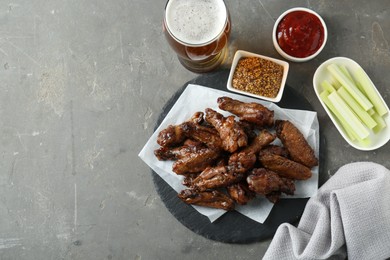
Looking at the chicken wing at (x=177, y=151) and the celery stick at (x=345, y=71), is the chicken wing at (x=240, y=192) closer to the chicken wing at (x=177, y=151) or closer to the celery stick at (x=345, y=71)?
the chicken wing at (x=177, y=151)

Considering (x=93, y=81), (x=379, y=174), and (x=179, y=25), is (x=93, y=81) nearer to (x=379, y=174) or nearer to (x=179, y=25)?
(x=179, y=25)

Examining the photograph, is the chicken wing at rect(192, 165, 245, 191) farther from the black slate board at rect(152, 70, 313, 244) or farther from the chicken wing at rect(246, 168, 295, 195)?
the black slate board at rect(152, 70, 313, 244)

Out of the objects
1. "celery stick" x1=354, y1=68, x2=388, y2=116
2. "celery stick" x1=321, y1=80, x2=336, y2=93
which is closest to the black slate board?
"celery stick" x1=321, y1=80, x2=336, y2=93

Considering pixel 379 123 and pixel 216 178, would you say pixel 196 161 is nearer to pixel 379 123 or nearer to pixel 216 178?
pixel 216 178

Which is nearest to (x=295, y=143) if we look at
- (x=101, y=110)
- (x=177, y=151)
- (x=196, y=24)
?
(x=177, y=151)

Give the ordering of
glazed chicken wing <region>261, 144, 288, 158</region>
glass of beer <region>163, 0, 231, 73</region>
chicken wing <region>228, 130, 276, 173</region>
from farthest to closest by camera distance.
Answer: glazed chicken wing <region>261, 144, 288, 158</region> < chicken wing <region>228, 130, 276, 173</region> < glass of beer <region>163, 0, 231, 73</region>

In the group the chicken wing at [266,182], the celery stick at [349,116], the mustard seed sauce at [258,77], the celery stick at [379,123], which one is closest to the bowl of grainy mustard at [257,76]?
the mustard seed sauce at [258,77]
